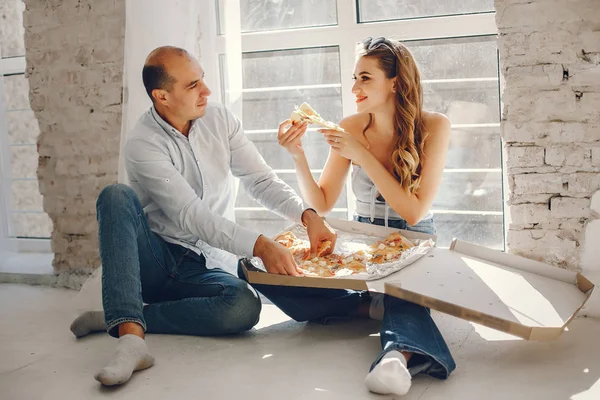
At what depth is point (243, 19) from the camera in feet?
11.4

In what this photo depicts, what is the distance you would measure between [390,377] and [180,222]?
1.04 meters

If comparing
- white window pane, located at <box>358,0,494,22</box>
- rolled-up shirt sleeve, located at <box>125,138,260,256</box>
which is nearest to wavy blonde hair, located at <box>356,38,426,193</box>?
white window pane, located at <box>358,0,494,22</box>

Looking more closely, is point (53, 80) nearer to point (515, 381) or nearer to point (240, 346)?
point (240, 346)

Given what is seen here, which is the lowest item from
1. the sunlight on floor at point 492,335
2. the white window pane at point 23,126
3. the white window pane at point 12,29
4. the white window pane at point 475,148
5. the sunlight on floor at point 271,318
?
the sunlight on floor at point 492,335

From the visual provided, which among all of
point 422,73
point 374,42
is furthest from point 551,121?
point 374,42

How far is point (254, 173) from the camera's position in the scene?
2.95 metres

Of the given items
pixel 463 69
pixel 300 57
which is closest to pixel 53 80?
pixel 300 57

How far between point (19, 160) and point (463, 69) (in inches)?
105

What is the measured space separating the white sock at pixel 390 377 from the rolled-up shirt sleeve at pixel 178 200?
0.68 m

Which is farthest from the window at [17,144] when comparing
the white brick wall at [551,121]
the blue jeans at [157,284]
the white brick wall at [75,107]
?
the white brick wall at [551,121]

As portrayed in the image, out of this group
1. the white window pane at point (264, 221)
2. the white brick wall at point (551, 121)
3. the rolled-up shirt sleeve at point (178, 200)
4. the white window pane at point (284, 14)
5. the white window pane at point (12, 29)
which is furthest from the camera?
the white window pane at point (12, 29)

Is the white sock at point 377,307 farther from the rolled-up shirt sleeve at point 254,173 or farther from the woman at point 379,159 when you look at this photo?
the rolled-up shirt sleeve at point 254,173

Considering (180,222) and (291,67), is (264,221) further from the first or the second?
(180,222)

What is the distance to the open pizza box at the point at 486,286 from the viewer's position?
2115 millimetres
